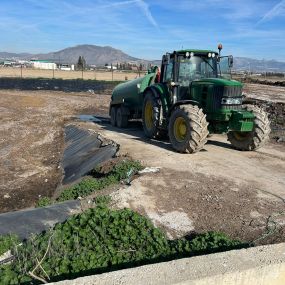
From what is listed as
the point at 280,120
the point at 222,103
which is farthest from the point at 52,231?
the point at 280,120

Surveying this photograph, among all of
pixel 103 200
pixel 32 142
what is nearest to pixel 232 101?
pixel 103 200

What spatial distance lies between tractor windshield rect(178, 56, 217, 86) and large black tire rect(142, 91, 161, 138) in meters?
1.06

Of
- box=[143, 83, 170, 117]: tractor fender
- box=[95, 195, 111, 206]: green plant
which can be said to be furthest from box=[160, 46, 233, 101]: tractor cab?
box=[95, 195, 111, 206]: green plant

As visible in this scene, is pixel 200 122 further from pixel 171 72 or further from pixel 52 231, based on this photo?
pixel 52 231

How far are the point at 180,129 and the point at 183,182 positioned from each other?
2.95m

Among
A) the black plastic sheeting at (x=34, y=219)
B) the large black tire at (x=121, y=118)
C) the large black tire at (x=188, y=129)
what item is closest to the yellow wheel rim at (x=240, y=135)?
the large black tire at (x=188, y=129)

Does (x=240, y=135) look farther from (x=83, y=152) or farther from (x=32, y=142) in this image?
(x=32, y=142)

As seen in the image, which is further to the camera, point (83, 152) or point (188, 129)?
point (83, 152)

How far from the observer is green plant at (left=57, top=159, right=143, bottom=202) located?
8.91m

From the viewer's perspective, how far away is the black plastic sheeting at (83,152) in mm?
11828

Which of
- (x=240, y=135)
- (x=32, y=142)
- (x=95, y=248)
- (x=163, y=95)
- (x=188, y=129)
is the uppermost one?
(x=163, y=95)

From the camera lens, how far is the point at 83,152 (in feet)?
44.9

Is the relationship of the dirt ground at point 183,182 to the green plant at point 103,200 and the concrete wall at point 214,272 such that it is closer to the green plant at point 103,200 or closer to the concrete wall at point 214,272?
the green plant at point 103,200

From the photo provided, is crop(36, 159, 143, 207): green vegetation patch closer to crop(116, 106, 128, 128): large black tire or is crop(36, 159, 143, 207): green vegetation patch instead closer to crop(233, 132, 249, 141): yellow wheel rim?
crop(233, 132, 249, 141): yellow wheel rim
